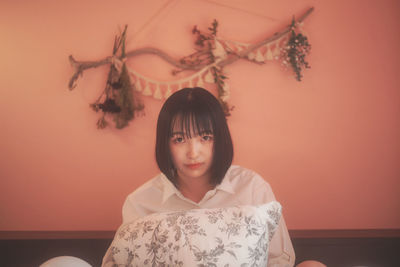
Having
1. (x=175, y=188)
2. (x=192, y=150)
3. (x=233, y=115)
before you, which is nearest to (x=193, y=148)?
(x=192, y=150)

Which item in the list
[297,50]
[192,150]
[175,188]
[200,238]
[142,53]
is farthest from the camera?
[142,53]

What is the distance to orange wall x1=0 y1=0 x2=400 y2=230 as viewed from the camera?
5.24 ft

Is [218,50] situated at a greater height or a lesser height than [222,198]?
greater

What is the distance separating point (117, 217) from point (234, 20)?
1400mm

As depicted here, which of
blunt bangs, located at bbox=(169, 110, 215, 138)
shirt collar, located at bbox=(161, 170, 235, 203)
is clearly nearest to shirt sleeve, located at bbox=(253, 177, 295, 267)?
shirt collar, located at bbox=(161, 170, 235, 203)

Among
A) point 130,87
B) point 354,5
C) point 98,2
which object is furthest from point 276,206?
point 98,2

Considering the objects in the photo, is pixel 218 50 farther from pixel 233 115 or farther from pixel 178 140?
pixel 178 140

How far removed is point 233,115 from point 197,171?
72cm

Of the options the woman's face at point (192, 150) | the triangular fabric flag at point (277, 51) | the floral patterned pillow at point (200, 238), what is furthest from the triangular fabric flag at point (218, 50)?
the floral patterned pillow at point (200, 238)

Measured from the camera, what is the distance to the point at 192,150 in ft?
3.28

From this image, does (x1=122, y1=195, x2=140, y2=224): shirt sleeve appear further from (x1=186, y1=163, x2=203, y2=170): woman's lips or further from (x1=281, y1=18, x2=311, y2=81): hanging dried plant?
(x1=281, y1=18, x2=311, y2=81): hanging dried plant

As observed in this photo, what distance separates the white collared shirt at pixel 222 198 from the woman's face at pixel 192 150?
11 cm

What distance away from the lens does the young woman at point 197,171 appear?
39.9 inches

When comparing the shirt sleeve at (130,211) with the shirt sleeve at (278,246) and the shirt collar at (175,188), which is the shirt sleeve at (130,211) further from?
the shirt sleeve at (278,246)
